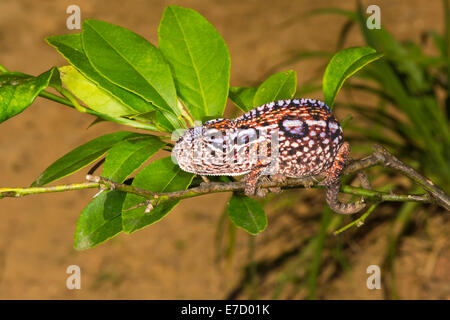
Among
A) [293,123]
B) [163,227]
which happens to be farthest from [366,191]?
[163,227]

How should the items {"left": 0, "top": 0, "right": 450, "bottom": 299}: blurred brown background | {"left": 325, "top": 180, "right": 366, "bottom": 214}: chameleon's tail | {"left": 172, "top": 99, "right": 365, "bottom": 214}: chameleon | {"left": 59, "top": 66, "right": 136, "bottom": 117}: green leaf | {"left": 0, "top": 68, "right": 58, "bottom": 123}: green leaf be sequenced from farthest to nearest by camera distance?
{"left": 0, "top": 0, "right": 450, "bottom": 299}: blurred brown background, {"left": 325, "top": 180, "right": 366, "bottom": 214}: chameleon's tail, {"left": 59, "top": 66, "right": 136, "bottom": 117}: green leaf, {"left": 172, "top": 99, "right": 365, "bottom": 214}: chameleon, {"left": 0, "top": 68, "right": 58, "bottom": 123}: green leaf

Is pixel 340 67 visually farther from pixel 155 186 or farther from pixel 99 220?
pixel 99 220

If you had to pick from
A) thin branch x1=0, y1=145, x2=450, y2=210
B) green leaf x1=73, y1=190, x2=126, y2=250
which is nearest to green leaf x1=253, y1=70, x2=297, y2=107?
thin branch x1=0, y1=145, x2=450, y2=210

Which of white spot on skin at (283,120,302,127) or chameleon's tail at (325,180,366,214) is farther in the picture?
chameleon's tail at (325,180,366,214)

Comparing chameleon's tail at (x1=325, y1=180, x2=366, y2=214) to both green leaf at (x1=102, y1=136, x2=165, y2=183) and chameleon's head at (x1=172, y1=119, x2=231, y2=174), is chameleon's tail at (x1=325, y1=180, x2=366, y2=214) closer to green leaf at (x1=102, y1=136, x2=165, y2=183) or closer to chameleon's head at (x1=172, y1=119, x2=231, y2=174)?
chameleon's head at (x1=172, y1=119, x2=231, y2=174)

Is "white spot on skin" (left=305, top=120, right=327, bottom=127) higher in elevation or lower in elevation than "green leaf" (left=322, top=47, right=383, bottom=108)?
lower

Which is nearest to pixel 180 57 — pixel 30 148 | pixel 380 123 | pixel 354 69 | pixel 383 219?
pixel 354 69
